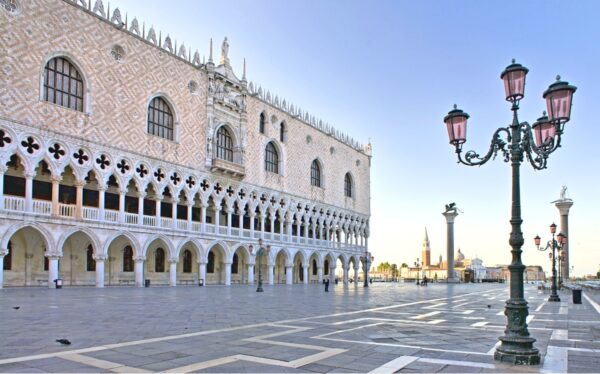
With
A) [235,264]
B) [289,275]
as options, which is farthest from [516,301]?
[289,275]

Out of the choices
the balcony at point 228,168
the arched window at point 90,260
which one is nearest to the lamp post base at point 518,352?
the arched window at point 90,260

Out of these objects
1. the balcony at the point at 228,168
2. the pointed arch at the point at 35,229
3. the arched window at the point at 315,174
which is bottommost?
the pointed arch at the point at 35,229

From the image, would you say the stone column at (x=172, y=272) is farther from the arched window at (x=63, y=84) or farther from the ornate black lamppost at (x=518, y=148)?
the ornate black lamppost at (x=518, y=148)

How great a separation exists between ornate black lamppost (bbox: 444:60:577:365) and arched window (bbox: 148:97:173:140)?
24.6 meters

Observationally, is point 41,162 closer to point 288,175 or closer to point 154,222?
point 154,222

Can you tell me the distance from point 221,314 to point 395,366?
6369 millimetres

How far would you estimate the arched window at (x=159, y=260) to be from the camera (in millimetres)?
31266

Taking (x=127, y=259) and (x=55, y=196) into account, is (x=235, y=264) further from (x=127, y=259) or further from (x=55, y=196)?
(x=55, y=196)

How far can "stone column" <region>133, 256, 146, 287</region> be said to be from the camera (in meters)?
27.3

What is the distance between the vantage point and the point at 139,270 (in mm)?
27422

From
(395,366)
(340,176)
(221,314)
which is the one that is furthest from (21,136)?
(340,176)

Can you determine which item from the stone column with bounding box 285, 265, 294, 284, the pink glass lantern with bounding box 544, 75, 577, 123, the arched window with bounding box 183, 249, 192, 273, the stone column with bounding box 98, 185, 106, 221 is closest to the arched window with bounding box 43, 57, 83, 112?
the stone column with bounding box 98, 185, 106, 221

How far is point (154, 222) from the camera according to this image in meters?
28.7

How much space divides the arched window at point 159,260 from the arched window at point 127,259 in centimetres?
181
